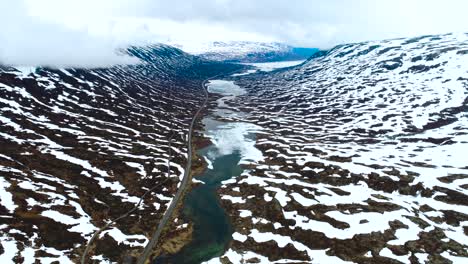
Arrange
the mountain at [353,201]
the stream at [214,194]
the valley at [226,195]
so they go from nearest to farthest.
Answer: the valley at [226,195]
the mountain at [353,201]
the stream at [214,194]

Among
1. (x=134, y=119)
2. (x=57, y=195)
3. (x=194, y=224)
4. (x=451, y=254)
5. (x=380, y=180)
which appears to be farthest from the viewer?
(x=134, y=119)

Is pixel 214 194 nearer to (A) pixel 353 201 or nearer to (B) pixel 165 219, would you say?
(B) pixel 165 219

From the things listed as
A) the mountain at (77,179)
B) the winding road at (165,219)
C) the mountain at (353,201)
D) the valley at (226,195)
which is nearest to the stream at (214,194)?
the valley at (226,195)

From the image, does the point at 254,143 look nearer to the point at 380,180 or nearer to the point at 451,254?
the point at 380,180

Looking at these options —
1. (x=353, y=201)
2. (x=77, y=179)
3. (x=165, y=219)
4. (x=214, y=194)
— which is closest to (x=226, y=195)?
(x=214, y=194)

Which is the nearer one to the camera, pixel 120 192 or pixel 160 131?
pixel 120 192

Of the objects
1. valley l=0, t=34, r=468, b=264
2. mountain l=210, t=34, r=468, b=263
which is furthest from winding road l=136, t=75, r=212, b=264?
mountain l=210, t=34, r=468, b=263

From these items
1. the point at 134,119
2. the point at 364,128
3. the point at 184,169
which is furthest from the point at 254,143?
the point at 134,119

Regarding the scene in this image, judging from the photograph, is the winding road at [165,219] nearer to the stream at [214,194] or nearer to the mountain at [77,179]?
the mountain at [77,179]

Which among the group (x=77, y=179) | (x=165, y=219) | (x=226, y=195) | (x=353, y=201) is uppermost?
(x=353, y=201)

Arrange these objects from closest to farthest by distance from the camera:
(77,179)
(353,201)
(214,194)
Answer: (353,201), (214,194), (77,179)

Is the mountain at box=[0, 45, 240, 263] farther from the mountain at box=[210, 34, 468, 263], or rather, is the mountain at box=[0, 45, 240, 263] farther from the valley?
the mountain at box=[210, 34, 468, 263]
